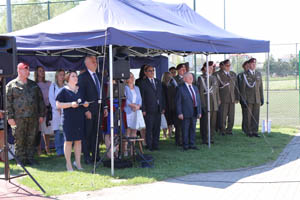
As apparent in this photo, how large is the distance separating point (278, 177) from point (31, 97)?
15.1 ft

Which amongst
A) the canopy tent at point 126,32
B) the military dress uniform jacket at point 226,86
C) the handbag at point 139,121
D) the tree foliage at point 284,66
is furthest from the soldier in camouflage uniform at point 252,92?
the tree foliage at point 284,66

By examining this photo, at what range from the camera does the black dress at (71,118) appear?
23.9ft

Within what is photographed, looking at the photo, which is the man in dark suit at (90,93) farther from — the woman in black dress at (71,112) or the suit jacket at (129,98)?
the suit jacket at (129,98)

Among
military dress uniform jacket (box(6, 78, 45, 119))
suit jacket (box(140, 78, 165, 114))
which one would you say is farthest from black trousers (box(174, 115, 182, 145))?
military dress uniform jacket (box(6, 78, 45, 119))

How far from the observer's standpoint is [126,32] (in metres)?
7.07

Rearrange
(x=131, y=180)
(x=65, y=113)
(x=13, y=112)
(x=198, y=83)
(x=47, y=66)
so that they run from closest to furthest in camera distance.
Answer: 1. (x=131, y=180)
2. (x=65, y=113)
3. (x=13, y=112)
4. (x=198, y=83)
5. (x=47, y=66)

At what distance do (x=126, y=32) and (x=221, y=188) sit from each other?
9.36ft

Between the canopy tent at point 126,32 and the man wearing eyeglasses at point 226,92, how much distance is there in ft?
5.05

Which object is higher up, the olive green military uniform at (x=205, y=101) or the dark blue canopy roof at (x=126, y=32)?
the dark blue canopy roof at (x=126, y=32)

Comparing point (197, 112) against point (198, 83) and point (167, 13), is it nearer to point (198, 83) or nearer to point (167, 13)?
point (198, 83)

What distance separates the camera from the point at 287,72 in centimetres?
2461

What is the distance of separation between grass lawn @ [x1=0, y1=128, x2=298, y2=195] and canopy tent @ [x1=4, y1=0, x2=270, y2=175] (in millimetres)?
1009

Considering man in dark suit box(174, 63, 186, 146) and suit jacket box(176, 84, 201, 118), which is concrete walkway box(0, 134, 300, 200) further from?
man in dark suit box(174, 63, 186, 146)

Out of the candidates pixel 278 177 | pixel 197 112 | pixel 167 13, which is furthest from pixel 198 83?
pixel 278 177
